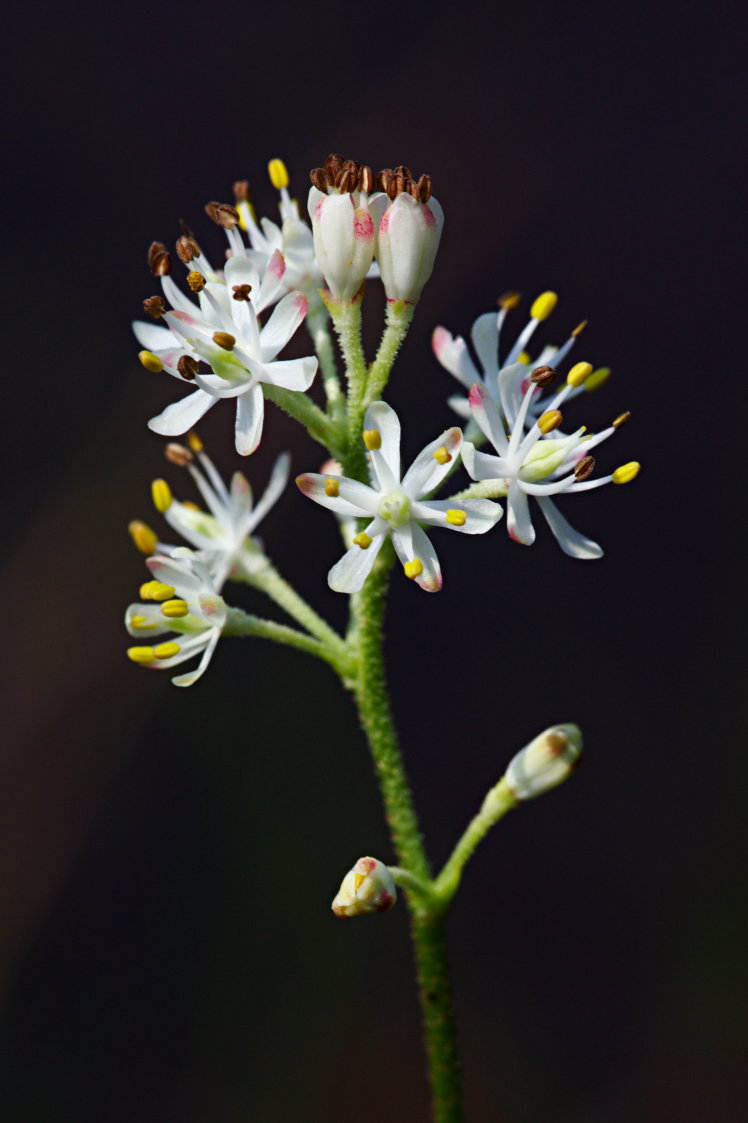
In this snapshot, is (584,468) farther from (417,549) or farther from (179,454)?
(179,454)

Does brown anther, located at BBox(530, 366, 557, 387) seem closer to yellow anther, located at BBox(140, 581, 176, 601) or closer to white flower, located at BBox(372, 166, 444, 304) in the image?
white flower, located at BBox(372, 166, 444, 304)

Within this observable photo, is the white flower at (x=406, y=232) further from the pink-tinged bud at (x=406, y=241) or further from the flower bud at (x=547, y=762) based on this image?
the flower bud at (x=547, y=762)

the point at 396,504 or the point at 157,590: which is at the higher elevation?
the point at 396,504

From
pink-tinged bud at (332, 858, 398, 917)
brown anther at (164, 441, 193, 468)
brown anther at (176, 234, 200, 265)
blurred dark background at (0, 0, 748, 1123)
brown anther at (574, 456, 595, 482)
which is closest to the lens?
pink-tinged bud at (332, 858, 398, 917)

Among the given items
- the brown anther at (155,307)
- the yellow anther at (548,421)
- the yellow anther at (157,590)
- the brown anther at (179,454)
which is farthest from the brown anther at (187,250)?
the yellow anther at (548,421)

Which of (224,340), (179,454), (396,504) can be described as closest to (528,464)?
(396,504)

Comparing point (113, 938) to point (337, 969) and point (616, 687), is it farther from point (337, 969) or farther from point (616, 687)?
point (616, 687)

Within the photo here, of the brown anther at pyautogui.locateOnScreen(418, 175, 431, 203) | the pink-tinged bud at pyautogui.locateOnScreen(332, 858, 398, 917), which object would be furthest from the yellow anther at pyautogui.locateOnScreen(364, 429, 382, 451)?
the pink-tinged bud at pyautogui.locateOnScreen(332, 858, 398, 917)
